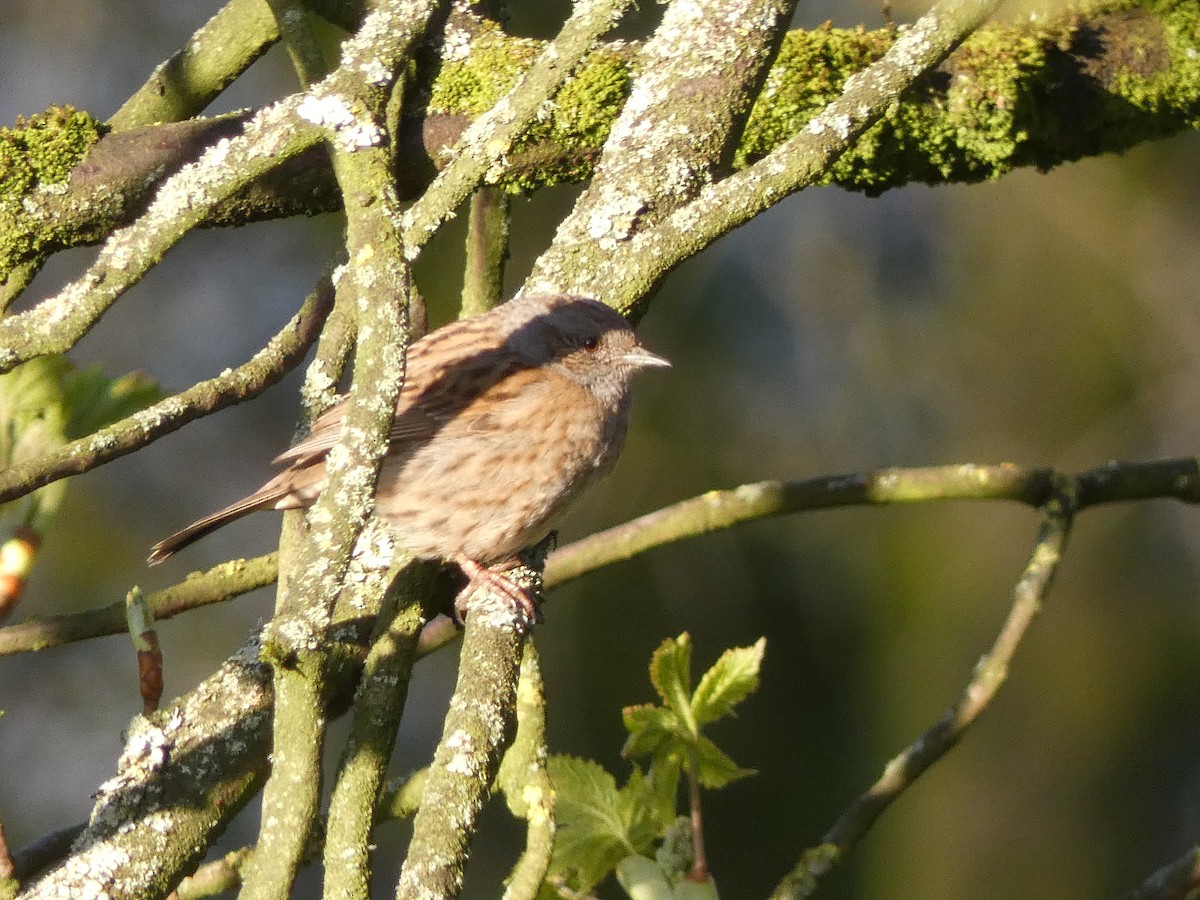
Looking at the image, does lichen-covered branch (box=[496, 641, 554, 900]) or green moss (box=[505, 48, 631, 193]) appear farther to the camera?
green moss (box=[505, 48, 631, 193])

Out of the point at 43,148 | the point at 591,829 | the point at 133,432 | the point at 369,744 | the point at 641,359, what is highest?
the point at 43,148

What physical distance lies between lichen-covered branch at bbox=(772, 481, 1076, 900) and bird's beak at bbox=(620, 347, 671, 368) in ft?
3.40

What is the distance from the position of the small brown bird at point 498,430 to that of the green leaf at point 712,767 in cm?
94

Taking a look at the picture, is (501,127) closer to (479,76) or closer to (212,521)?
(479,76)

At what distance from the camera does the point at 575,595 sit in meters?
6.91

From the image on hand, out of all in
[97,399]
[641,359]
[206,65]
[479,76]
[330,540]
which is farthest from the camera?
[641,359]

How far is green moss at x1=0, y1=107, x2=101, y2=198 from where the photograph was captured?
106 inches

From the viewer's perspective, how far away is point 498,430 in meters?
3.25

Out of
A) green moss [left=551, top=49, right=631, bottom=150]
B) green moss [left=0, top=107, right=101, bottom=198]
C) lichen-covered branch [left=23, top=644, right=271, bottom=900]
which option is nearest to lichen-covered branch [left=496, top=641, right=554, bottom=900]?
lichen-covered branch [left=23, top=644, right=271, bottom=900]

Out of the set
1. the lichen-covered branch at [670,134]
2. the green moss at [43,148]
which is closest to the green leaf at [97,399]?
the green moss at [43,148]

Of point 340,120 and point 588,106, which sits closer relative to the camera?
point 340,120

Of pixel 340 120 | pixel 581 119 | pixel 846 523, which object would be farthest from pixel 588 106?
pixel 846 523

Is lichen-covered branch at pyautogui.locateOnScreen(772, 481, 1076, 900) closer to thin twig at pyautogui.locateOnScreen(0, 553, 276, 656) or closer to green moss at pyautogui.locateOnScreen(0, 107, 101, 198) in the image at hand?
thin twig at pyautogui.locateOnScreen(0, 553, 276, 656)

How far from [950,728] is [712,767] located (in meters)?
1.07
